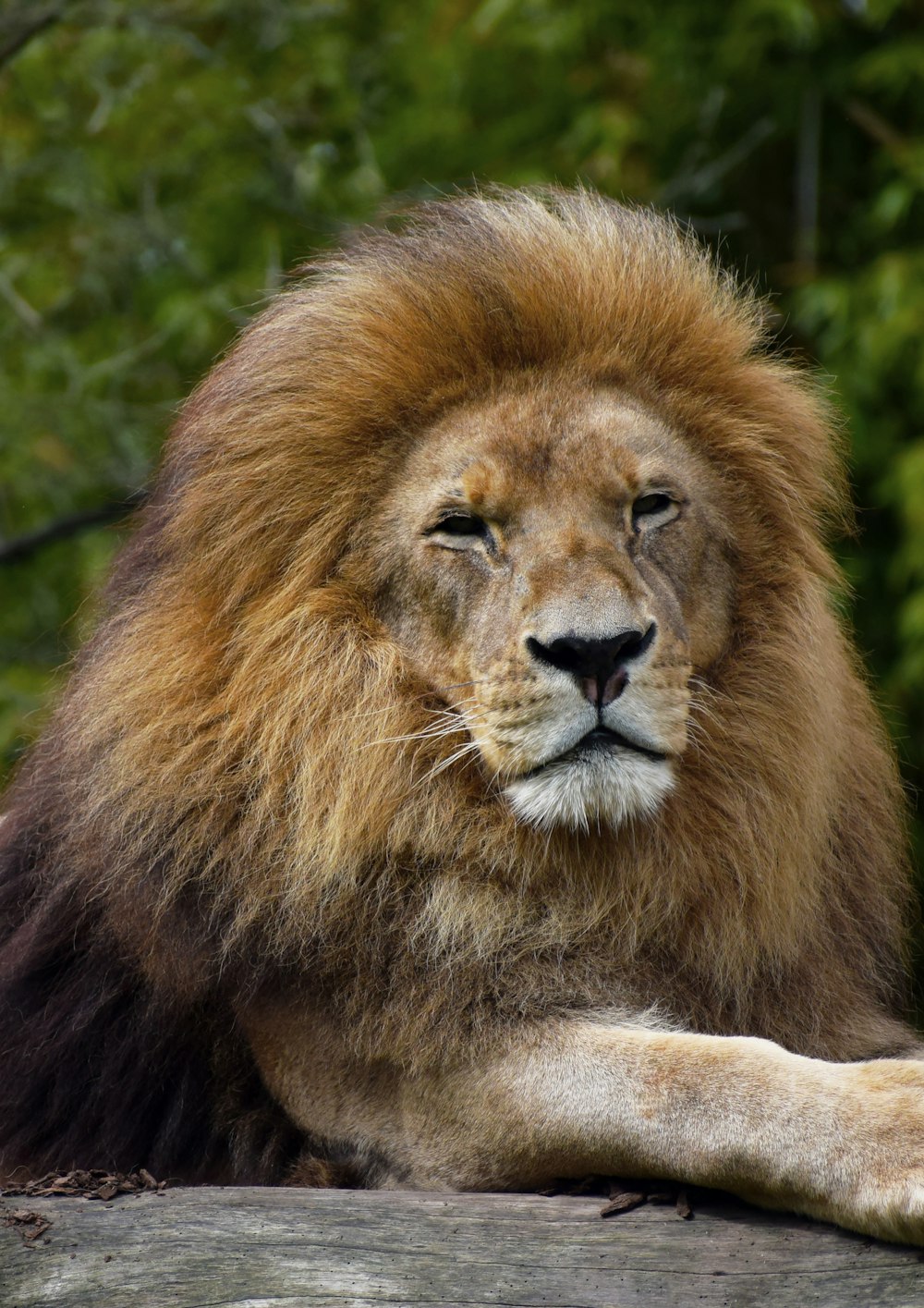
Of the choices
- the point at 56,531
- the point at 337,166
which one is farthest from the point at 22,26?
the point at 56,531

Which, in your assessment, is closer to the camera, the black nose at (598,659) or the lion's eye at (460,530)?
the black nose at (598,659)

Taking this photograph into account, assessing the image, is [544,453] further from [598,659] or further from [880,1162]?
[880,1162]

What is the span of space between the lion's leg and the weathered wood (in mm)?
65

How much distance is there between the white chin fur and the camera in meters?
2.54

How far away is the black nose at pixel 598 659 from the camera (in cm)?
248

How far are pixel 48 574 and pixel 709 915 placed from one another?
595 centimetres

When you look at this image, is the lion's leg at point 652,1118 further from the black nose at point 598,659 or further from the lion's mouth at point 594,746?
the black nose at point 598,659

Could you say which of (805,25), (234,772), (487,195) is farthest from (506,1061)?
(805,25)

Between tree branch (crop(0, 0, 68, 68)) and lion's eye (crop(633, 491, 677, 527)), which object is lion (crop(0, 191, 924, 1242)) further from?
tree branch (crop(0, 0, 68, 68))

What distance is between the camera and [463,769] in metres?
2.70

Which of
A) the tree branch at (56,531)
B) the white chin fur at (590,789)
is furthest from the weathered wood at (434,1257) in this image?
the tree branch at (56,531)

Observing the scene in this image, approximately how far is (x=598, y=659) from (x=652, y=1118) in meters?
0.66

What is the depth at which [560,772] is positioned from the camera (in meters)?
2.54

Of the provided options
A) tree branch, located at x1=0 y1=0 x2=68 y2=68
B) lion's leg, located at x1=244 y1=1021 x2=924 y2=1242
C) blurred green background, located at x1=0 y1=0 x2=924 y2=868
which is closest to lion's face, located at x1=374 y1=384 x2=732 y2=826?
lion's leg, located at x1=244 y1=1021 x2=924 y2=1242
